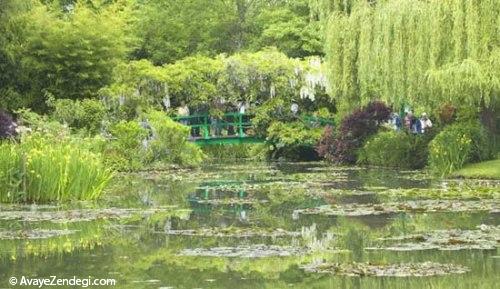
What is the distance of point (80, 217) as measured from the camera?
40.1 ft

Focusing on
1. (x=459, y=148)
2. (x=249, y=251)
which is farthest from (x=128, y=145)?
(x=249, y=251)

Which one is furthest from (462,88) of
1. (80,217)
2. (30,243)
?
(30,243)

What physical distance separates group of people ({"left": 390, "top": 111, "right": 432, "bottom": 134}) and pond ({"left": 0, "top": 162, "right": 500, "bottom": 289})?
442 inches

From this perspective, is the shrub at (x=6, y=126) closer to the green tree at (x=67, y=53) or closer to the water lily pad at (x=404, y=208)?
the green tree at (x=67, y=53)

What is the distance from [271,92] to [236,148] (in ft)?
23.5

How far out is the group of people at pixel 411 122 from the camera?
28.6 metres

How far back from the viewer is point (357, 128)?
28.3 metres

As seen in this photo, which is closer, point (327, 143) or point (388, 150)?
point (388, 150)

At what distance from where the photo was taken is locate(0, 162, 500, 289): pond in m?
7.71

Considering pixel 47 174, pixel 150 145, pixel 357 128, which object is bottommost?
pixel 47 174

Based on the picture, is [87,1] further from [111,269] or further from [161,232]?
[111,269]

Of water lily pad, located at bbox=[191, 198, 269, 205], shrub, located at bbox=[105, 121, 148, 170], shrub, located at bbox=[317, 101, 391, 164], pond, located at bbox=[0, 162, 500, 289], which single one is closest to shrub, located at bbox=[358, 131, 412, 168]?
shrub, located at bbox=[317, 101, 391, 164]

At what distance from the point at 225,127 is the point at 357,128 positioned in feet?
27.4

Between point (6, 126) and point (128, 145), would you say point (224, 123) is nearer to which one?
point (128, 145)
